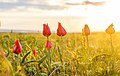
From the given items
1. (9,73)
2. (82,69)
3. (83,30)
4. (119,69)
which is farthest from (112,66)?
(9,73)

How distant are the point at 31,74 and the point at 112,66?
96 centimetres

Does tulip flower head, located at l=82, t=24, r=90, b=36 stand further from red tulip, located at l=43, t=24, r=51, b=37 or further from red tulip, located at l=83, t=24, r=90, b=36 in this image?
red tulip, located at l=43, t=24, r=51, b=37

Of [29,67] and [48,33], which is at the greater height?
[48,33]

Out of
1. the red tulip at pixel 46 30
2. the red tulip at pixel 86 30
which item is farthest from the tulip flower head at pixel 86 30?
the red tulip at pixel 46 30

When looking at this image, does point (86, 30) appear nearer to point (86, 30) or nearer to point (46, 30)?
point (86, 30)

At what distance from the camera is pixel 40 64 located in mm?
3576

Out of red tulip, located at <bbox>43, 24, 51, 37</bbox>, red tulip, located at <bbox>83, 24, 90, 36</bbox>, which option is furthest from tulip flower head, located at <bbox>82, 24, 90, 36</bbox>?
red tulip, located at <bbox>43, 24, 51, 37</bbox>

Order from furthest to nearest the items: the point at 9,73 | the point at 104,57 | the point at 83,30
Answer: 1. the point at 104,57
2. the point at 83,30
3. the point at 9,73

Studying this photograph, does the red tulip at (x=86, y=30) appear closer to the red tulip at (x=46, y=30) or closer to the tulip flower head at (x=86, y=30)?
the tulip flower head at (x=86, y=30)

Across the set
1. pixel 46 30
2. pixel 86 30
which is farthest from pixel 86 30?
pixel 46 30

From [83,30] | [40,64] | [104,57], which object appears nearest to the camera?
[83,30]

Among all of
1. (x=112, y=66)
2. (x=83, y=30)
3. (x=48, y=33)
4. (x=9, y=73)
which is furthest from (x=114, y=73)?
(x=9, y=73)

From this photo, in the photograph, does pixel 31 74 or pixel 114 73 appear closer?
pixel 114 73

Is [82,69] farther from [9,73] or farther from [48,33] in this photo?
[9,73]
